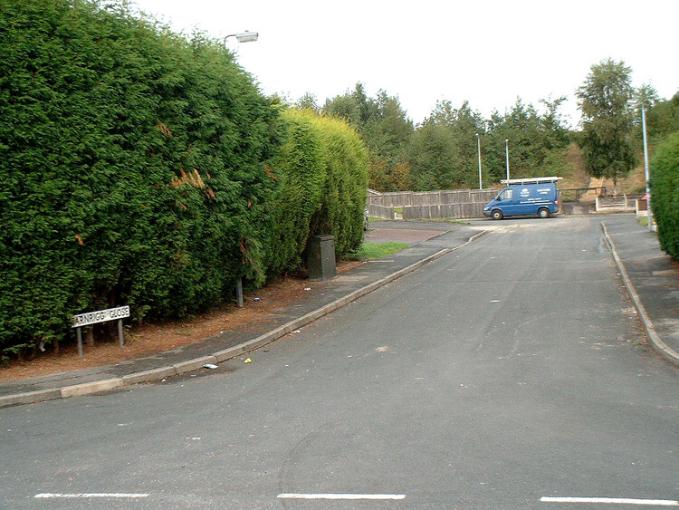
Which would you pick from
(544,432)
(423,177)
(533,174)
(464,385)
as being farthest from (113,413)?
(533,174)

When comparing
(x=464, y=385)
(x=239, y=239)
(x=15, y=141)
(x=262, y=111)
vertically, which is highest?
(x=262, y=111)

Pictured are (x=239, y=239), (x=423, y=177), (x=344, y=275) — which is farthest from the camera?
(x=423, y=177)

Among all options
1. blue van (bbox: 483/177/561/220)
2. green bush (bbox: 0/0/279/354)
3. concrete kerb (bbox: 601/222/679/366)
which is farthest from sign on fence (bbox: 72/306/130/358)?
blue van (bbox: 483/177/561/220)

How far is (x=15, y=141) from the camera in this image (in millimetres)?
9711

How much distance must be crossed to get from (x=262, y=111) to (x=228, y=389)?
287 inches

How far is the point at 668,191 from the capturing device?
57.2 ft

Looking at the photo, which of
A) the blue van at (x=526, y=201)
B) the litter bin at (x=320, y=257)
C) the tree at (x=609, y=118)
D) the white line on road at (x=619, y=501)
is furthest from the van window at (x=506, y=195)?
the white line on road at (x=619, y=501)

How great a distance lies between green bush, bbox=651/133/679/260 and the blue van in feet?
102

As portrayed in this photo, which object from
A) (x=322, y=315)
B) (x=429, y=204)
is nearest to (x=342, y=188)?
(x=322, y=315)

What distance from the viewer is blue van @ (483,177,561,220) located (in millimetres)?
51938

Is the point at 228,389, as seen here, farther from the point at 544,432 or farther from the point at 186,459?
the point at 544,432

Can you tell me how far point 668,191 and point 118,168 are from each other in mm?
13292

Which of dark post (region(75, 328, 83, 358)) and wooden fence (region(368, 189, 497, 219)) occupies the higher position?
wooden fence (region(368, 189, 497, 219))

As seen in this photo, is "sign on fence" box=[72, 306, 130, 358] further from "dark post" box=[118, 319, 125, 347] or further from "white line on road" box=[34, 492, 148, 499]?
"white line on road" box=[34, 492, 148, 499]
